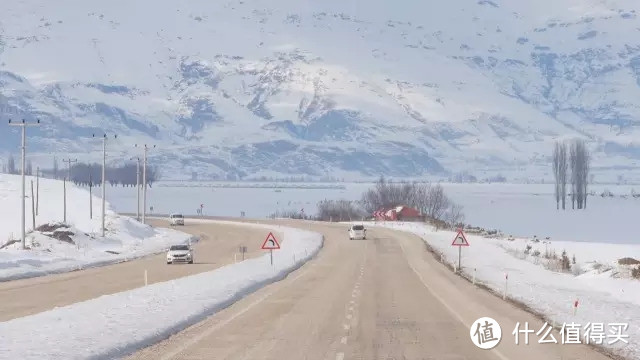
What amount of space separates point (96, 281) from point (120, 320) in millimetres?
20819

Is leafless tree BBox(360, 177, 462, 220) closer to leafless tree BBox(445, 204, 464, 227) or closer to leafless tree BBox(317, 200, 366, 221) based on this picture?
leafless tree BBox(445, 204, 464, 227)

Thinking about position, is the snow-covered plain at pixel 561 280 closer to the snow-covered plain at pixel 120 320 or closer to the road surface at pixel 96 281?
the snow-covered plain at pixel 120 320

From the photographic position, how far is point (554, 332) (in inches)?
987

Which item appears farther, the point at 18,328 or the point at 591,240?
the point at 591,240

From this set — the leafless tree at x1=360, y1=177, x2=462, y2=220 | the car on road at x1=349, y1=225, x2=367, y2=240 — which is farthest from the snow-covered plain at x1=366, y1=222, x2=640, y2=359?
the leafless tree at x1=360, y1=177, x2=462, y2=220

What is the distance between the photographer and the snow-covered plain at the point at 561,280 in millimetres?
29969

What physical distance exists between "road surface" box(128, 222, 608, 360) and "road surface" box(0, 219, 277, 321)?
247 inches

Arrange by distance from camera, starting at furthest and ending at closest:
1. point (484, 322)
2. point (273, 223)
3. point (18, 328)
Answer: point (273, 223) → point (484, 322) → point (18, 328)

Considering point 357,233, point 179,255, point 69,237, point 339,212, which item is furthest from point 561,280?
point 339,212

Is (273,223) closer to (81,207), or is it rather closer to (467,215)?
(81,207)

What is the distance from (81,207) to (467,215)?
84481mm

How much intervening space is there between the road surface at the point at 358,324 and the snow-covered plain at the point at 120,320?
0.58 meters

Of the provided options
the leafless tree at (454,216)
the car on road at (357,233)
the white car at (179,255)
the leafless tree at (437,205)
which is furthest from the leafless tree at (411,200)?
the white car at (179,255)

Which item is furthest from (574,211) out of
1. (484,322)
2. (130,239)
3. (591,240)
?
(484,322)
